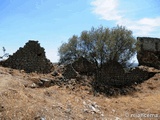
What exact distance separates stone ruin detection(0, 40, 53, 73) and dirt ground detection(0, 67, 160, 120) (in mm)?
678

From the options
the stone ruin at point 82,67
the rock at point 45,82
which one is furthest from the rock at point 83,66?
the rock at point 45,82

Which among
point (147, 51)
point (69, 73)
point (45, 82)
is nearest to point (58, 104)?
point (45, 82)

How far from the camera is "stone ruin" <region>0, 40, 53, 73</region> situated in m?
14.0

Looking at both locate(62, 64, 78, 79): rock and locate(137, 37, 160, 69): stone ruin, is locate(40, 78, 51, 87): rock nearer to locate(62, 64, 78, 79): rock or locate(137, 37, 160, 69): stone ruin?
locate(62, 64, 78, 79): rock

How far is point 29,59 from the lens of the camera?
557 inches

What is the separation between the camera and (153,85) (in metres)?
17.3

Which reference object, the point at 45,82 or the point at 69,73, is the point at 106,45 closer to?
the point at 69,73

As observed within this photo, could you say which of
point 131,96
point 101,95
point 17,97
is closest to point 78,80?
point 101,95

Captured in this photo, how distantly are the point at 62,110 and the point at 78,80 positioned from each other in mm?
5582

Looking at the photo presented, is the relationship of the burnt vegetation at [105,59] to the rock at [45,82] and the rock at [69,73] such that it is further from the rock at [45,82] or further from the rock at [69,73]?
the rock at [45,82]

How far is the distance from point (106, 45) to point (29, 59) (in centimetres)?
763

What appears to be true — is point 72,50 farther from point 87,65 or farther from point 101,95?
point 101,95

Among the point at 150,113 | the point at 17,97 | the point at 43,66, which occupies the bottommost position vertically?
the point at 150,113

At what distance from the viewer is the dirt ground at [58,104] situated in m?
8.33
